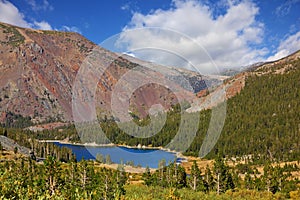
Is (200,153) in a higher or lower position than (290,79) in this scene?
lower

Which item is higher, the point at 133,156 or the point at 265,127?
the point at 265,127

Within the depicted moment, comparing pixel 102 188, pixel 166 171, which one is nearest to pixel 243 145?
pixel 166 171

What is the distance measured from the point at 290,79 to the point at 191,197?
616ft

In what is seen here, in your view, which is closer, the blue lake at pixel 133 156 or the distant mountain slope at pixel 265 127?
the blue lake at pixel 133 156

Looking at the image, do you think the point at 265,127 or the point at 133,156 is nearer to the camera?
the point at 133,156

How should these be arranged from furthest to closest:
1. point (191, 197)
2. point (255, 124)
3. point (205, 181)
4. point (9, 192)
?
point (255, 124), point (205, 181), point (191, 197), point (9, 192)

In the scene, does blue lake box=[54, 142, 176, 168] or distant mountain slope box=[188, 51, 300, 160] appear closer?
blue lake box=[54, 142, 176, 168]

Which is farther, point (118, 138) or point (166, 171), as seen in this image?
point (118, 138)

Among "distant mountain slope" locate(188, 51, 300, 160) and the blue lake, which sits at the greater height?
"distant mountain slope" locate(188, 51, 300, 160)

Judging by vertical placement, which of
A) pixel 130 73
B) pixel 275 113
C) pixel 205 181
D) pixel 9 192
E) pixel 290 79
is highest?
pixel 290 79

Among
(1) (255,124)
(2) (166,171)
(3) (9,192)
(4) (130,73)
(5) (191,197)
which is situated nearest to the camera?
(3) (9,192)

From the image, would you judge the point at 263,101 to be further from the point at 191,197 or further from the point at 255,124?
the point at 191,197

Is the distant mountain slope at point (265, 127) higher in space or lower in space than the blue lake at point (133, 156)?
higher

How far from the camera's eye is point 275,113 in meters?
169
